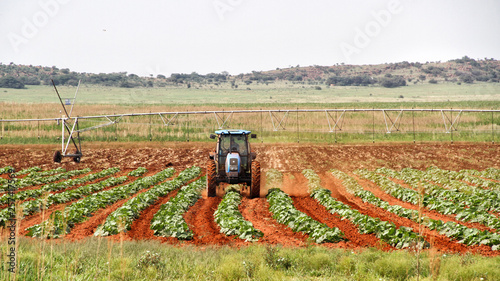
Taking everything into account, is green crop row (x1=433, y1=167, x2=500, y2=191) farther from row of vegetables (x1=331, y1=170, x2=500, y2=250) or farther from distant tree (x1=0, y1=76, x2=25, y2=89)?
distant tree (x1=0, y1=76, x2=25, y2=89)

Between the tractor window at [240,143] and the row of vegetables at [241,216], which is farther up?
the tractor window at [240,143]

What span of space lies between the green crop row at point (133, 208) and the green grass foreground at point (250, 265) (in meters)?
1.11

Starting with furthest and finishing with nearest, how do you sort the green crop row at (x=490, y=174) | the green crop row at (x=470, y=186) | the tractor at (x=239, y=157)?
the green crop row at (x=490, y=174), the tractor at (x=239, y=157), the green crop row at (x=470, y=186)

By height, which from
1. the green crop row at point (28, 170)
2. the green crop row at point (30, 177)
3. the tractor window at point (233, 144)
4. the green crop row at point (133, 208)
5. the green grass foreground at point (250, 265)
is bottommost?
the green crop row at point (28, 170)

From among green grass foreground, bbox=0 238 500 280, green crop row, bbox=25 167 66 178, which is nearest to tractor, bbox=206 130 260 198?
green grass foreground, bbox=0 238 500 280

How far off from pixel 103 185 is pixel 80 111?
50145 millimetres

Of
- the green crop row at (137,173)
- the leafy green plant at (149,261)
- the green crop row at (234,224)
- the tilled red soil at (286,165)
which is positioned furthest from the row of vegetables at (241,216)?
the green crop row at (137,173)

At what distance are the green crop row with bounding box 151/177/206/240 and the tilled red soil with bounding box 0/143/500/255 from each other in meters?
0.28

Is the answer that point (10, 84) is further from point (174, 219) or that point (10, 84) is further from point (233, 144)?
point (174, 219)

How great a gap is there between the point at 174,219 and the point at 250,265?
19.6 feet

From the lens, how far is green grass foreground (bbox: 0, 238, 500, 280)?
29.8ft

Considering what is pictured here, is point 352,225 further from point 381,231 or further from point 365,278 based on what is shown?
point 365,278

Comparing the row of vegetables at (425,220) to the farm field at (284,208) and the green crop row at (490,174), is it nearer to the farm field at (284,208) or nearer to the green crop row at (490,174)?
the farm field at (284,208)

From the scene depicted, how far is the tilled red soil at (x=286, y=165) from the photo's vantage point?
13594mm
